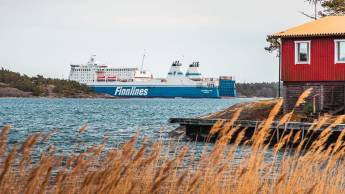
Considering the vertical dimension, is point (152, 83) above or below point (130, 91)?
above

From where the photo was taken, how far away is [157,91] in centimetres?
17925

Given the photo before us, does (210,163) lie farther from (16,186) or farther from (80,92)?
(80,92)

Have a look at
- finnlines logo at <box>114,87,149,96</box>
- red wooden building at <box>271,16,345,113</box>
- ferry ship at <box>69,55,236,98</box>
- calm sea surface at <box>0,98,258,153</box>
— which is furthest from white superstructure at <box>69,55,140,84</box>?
red wooden building at <box>271,16,345,113</box>

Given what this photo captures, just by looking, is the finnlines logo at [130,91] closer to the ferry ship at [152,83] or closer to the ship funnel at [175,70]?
the ferry ship at [152,83]

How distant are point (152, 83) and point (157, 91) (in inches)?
111

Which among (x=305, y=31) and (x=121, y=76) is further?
(x=121, y=76)

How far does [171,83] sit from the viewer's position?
17850 centimetres

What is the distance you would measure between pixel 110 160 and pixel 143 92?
17598 cm

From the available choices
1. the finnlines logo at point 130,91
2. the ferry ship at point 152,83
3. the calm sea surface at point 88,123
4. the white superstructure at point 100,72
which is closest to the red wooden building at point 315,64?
the calm sea surface at point 88,123

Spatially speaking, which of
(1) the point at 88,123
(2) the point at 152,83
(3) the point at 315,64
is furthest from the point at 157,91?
(1) the point at 88,123

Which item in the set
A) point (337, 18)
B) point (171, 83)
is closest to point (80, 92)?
point (171, 83)

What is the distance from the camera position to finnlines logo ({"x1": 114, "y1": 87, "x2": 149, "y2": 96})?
183m

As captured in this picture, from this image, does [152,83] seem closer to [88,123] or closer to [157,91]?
[157,91]

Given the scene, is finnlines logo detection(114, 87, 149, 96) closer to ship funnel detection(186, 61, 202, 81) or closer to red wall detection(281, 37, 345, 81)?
ship funnel detection(186, 61, 202, 81)
